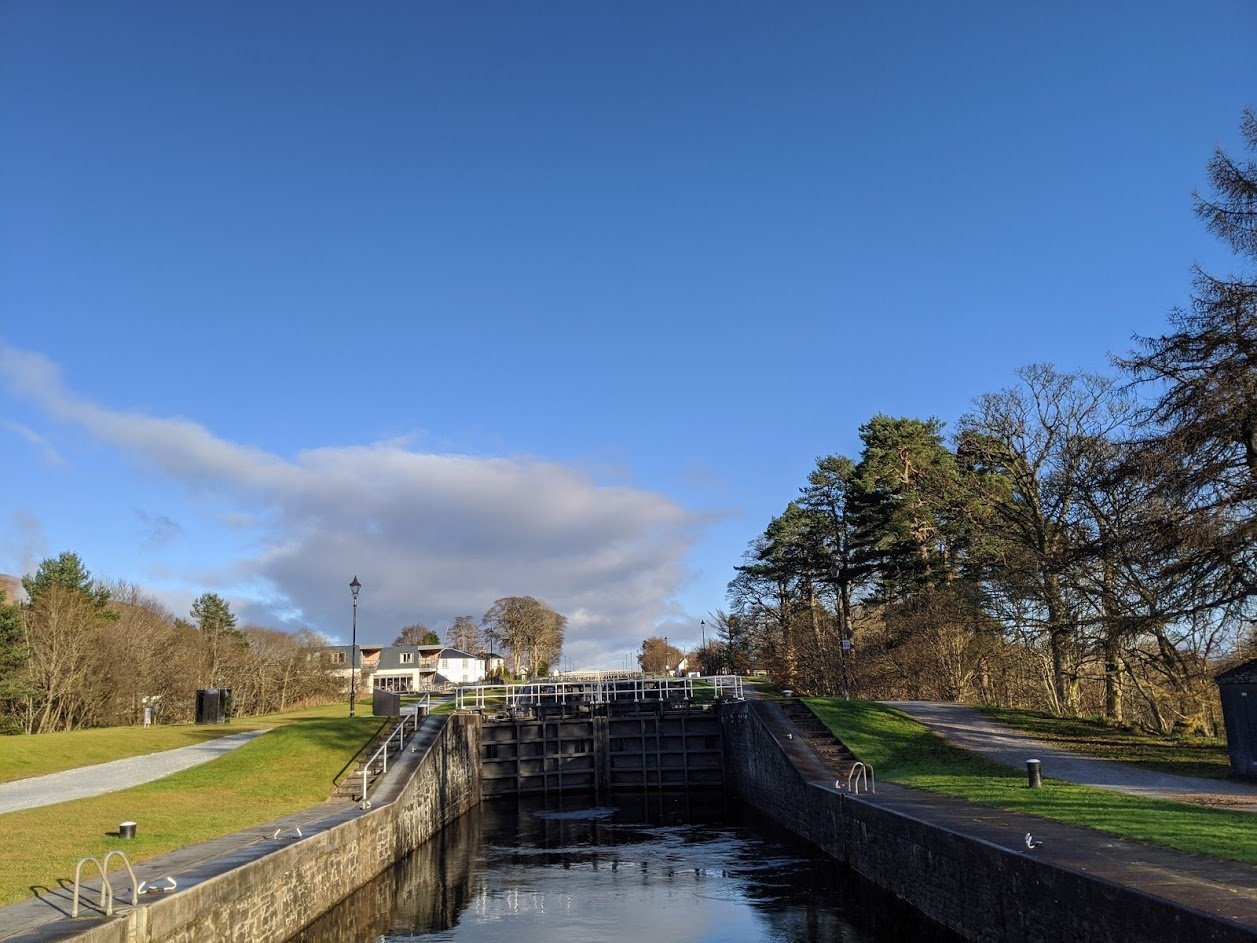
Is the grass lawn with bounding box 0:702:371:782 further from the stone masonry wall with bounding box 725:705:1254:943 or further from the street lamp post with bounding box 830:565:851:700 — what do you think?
the street lamp post with bounding box 830:565:851:700

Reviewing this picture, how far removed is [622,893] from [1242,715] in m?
13.2

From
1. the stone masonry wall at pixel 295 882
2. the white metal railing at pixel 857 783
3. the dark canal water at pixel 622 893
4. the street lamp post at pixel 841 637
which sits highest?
the street lamp post at pixel 841 637

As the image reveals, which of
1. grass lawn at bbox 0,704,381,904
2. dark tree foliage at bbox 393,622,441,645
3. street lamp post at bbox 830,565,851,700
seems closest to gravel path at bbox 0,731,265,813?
grass lawn at bbox 0,704,381,904

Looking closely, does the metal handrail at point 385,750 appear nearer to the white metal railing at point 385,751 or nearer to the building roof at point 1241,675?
the white metal railing at point 385,751

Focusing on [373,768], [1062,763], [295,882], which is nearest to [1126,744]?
[1062,763]

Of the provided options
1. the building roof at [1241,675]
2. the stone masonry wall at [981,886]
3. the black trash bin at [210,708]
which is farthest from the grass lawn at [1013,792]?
the black trash bin at [210,708]

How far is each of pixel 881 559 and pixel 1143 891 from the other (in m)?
38.1

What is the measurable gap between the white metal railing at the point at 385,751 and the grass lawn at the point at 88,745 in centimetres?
771

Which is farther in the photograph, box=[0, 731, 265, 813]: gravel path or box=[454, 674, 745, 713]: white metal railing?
box=[454, 674, 745, 713]: white metal railing

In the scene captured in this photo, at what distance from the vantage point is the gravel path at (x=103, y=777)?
64.3 feet

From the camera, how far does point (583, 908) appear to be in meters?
16.9

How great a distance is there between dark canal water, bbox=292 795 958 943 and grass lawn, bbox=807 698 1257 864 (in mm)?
2872

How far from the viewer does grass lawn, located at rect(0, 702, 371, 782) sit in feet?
82.6

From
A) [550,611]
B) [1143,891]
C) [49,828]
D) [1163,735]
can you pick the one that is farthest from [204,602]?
[1143,891]
